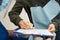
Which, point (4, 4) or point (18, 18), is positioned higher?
point (4, 4)

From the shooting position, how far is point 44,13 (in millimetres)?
1218

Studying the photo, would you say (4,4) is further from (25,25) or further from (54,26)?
(54,26)

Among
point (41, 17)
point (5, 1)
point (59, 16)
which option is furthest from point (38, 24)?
point (5, 1)

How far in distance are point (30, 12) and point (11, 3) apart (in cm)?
46

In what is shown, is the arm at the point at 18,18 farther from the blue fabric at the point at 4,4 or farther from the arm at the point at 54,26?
the blue fabric at the point at 4,4

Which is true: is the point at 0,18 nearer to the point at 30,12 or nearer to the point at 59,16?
the point at 30,12

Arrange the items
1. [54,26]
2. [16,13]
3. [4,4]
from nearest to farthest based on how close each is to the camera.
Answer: [54,26]
[16,13]
[4,4]

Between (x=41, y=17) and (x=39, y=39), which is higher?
(x=41, y=17)

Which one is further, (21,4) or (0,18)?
(0,18)

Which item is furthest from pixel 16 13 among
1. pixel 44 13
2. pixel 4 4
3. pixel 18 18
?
pixel 4 4

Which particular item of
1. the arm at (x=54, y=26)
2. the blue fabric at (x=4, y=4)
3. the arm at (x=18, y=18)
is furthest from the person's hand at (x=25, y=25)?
the blue fabric at (x=4, y=4)

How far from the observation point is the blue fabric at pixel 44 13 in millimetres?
1200

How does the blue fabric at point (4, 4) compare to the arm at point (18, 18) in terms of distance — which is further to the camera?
the blue fabric at point (4, 4)

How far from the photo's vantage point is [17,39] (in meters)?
1.22
